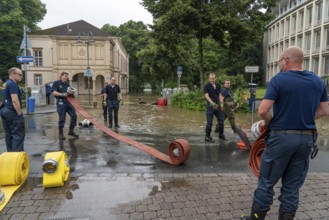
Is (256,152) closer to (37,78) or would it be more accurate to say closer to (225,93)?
(225,93)

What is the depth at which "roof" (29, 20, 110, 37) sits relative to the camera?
4269cm

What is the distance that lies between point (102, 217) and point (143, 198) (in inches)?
28.9

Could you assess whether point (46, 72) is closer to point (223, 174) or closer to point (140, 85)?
point (140, 85)

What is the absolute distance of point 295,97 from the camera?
2.94m

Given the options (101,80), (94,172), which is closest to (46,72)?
(101,80)

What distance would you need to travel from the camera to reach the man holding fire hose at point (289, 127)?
9.70 feet

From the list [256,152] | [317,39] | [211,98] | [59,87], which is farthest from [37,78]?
[256,152]

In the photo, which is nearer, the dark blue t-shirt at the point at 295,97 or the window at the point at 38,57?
the dark blue t-shirt at the point at 295,97

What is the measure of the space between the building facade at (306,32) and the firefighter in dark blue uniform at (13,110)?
30.9 m

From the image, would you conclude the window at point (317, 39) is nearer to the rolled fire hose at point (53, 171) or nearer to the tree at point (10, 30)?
the tree at point (10, 30)

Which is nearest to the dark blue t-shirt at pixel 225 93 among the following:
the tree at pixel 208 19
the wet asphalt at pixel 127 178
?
the wet asphalt at pixel 127 178

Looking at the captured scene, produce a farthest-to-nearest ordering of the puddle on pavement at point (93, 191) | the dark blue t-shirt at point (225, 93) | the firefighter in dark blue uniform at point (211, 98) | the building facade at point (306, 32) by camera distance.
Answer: the building facade at point (306, 32) → the firefighter in dark blue uniform at point (211, 98) → the dark blue t-shirt at point (225, 93) → the puddle on pavement at point (93, 191)

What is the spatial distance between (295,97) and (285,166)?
725mm

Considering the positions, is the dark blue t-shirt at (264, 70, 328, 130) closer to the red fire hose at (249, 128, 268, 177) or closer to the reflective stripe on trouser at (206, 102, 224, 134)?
the red fire hose at (249, 128, 268, 177)
